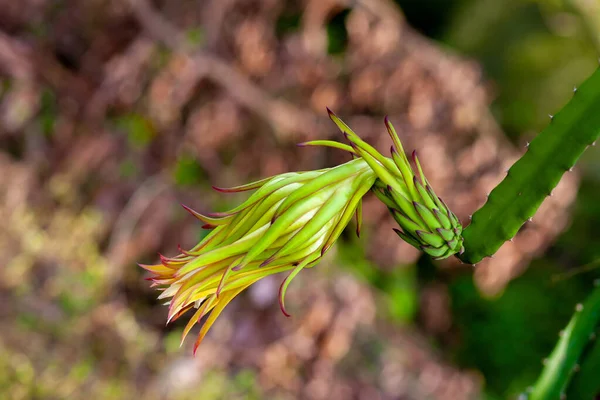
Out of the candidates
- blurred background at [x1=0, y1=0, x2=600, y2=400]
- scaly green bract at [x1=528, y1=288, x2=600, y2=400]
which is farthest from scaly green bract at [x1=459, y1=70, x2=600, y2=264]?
blurred background at [x1=0, y1=0, x2=600, y2=400]

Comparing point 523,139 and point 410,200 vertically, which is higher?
point 410,200

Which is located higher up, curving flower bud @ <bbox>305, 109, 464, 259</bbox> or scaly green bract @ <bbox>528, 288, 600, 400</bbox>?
curving flower bud @ <bbox>305, 109, 464, 259</bbox>

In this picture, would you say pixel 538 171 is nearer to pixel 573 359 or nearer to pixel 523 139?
pixel 573 359

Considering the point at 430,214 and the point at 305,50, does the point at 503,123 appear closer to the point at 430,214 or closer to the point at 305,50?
the point at 305,50

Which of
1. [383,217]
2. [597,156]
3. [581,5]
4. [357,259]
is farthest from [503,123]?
[357,259]

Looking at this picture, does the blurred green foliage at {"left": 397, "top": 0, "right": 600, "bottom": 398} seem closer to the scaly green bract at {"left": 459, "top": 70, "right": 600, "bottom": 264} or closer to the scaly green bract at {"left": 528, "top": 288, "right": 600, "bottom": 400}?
the scaly green bract at {"left": 528, "top": 288, "right": 600, "bottom": 400}

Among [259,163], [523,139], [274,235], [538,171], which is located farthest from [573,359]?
[523,139]

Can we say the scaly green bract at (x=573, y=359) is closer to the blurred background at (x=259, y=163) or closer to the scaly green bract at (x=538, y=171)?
the scaly green bract at (x=538, y=171)

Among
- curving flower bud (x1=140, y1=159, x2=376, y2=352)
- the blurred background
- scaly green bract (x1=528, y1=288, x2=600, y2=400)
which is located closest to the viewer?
curving flower bud (x1=140, y1=159, x2=376, y2=352)
